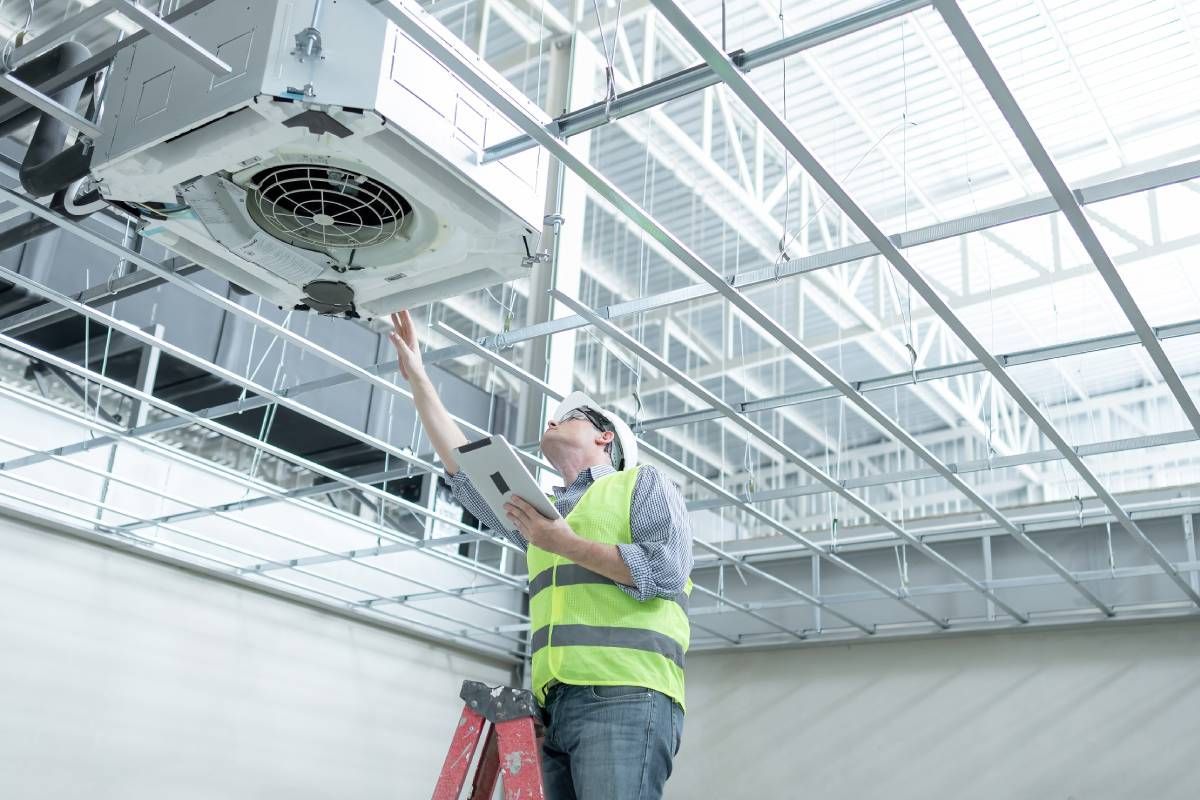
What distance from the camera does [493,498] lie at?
374cm

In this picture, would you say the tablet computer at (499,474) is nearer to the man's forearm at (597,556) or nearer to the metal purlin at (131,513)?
the man's forearm at (597,556)

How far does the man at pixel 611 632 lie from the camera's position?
3.41m

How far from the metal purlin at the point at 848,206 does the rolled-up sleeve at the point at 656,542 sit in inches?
70.7

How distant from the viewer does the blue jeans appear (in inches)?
131

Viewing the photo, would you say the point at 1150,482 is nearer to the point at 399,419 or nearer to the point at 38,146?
the point at 399,419

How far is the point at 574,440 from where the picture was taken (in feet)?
13.8

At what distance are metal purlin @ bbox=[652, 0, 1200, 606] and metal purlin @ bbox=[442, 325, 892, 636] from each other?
1675 mm

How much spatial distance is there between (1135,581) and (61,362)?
10.1 meters

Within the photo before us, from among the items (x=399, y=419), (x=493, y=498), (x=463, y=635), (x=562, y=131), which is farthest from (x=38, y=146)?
(x=463, y=635)

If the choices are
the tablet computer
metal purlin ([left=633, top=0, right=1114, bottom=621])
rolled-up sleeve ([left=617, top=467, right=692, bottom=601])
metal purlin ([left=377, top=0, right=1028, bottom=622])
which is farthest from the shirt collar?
metal purlin ([left=633, top=0, right=1114, bottom=621])

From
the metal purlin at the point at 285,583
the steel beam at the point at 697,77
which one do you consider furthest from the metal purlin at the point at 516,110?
the metal purlin at the point at 285,583

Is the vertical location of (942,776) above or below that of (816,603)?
below

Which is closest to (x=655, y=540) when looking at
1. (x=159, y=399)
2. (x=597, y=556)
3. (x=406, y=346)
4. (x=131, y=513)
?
(x=597, y=556)

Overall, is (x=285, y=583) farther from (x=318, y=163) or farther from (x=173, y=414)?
(x=318, y=163)
